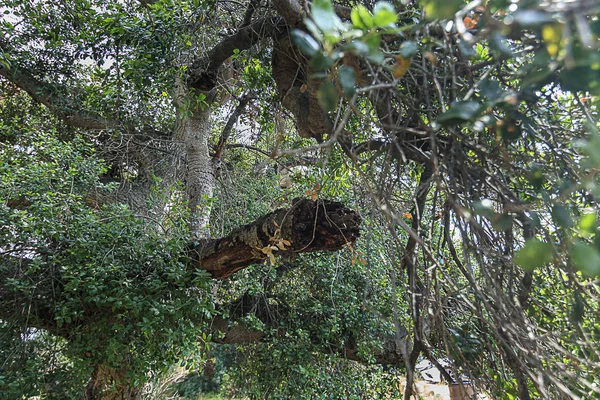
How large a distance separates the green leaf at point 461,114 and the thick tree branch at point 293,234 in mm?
1265

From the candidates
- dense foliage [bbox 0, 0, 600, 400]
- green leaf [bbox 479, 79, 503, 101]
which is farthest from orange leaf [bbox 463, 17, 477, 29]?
green leaf [bbox 479, 79, 503, 101]

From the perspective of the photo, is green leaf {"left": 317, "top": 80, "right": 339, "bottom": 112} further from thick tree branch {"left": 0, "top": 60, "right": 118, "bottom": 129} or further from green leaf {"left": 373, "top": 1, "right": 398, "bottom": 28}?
thick tree branch {"left": 0, "top": 60, "right": 118, "bottom": 129}

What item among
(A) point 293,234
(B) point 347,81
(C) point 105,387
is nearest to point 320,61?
(B) point 347,81

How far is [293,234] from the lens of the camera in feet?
7.07

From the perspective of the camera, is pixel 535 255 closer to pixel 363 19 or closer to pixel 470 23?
pixel 363 19

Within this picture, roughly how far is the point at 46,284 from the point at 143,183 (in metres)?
1.70

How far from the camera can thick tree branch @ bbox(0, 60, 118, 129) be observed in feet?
13.2

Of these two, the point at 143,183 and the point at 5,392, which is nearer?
the point at 5,392

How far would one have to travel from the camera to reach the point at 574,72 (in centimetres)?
51

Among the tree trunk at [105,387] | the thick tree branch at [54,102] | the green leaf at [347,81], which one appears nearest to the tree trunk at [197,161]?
the thick tree branch at [54,102]

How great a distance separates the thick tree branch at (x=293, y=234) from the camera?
6.66ft

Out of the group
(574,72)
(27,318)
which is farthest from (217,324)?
(574,72)

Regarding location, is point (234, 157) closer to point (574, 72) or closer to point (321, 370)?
point (321, 370)

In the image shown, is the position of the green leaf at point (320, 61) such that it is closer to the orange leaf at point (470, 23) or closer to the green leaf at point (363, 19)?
the green leaf at point (363, 19)
